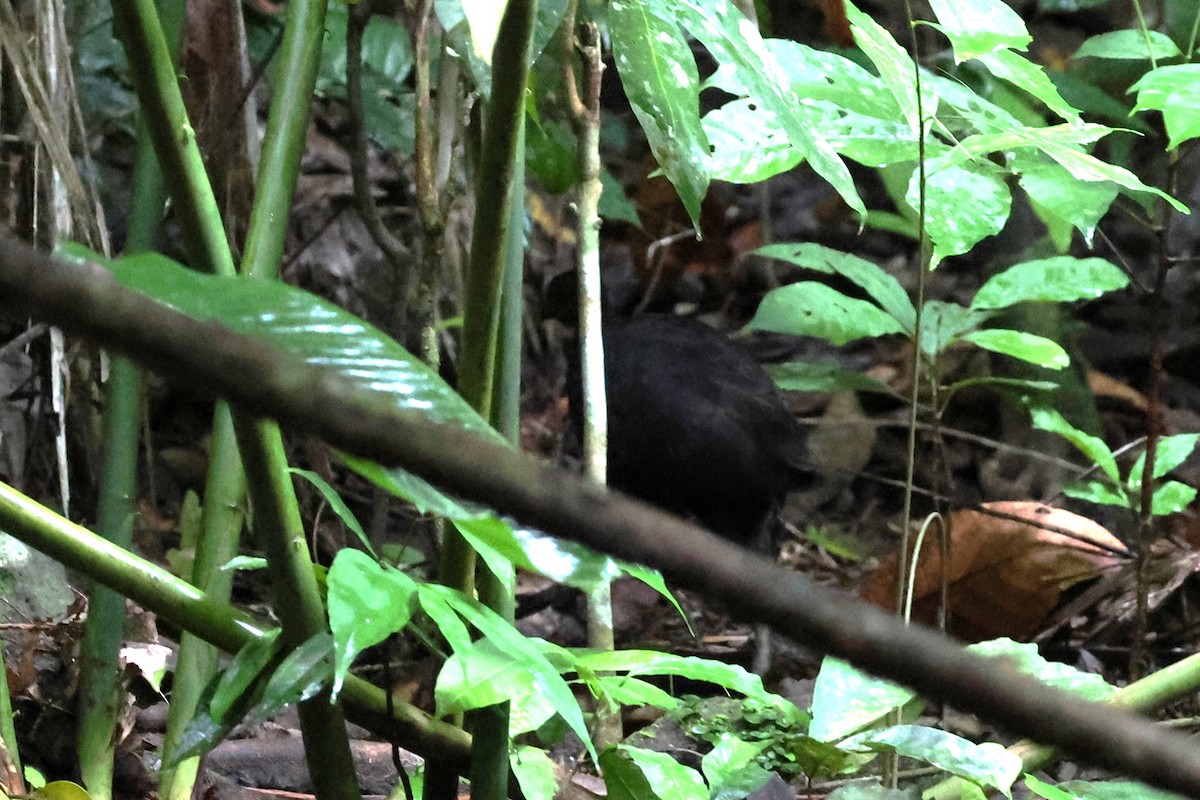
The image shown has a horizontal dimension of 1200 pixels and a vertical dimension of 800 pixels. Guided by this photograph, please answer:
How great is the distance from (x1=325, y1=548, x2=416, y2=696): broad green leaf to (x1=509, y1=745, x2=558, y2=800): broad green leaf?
0.21m

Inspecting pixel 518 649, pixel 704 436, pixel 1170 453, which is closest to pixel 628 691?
pixel 518 649

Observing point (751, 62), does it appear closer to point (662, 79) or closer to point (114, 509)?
point (662, 79)

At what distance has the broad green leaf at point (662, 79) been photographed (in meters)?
0.81

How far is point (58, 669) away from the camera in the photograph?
1.22 m

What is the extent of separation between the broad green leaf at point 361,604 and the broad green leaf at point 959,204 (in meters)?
0.60

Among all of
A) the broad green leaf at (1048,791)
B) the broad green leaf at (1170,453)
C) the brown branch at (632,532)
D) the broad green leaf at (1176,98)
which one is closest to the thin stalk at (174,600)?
the broad green leaf at (1048,791)

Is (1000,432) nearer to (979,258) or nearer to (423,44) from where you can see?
(979,258)

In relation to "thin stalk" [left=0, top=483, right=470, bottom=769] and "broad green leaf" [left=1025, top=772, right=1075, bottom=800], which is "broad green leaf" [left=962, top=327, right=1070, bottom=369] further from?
"thin stalk" [left=0, top=483, right=470, bottom=769]

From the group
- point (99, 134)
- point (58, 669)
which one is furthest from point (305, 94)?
point (99, 134)

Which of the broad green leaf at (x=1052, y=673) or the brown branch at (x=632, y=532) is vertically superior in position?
the brown branch at (x=632, y=532)

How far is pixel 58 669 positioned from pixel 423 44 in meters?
0.77

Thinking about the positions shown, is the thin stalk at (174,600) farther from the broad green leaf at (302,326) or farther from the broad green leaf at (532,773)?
the broad green leaf at (302,326)

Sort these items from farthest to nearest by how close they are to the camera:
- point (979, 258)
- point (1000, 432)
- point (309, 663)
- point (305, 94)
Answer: point (979, 258) < point (1000, 432) < point (305, 94) < point (309, 663)

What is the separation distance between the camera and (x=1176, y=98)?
1.03 m
